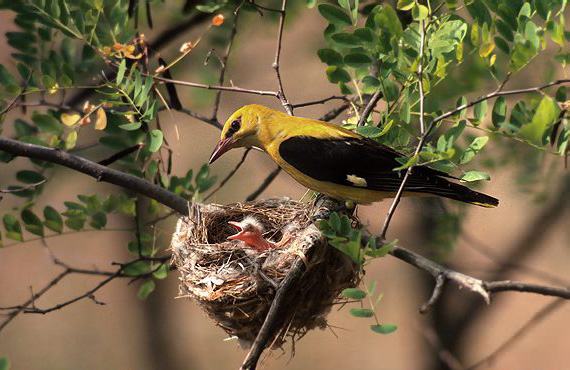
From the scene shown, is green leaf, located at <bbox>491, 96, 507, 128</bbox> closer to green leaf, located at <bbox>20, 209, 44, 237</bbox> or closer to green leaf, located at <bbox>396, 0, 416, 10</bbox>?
green leaf, located at <bbox>396, 0, 416, 10</bbox>

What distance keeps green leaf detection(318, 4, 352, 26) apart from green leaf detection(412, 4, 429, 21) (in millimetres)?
572

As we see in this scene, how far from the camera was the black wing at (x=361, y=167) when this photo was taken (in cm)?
342

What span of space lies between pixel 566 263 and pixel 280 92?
297 inches

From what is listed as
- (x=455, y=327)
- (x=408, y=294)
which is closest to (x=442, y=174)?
(x=455, y=327)

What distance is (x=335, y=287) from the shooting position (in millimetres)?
3725

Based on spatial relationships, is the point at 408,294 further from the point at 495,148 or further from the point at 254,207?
the point at 254,207

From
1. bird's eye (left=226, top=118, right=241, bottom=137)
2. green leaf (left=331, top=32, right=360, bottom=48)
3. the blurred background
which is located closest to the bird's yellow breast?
bird's eye (left=226, top=118, right=241, bottom=137)

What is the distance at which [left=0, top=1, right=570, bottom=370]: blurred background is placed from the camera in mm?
8273

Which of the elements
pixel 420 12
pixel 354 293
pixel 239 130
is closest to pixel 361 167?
pixel 239 130

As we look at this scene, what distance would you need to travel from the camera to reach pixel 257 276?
12.1 feet

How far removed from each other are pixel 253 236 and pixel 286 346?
6227 millimetres

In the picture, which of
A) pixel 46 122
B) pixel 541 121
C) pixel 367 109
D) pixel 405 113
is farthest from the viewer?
pixel 46 122

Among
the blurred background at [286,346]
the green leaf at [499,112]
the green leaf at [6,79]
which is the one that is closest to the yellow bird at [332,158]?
the green leaf at [499,112]

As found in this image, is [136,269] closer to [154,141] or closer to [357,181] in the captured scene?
[154,141]
